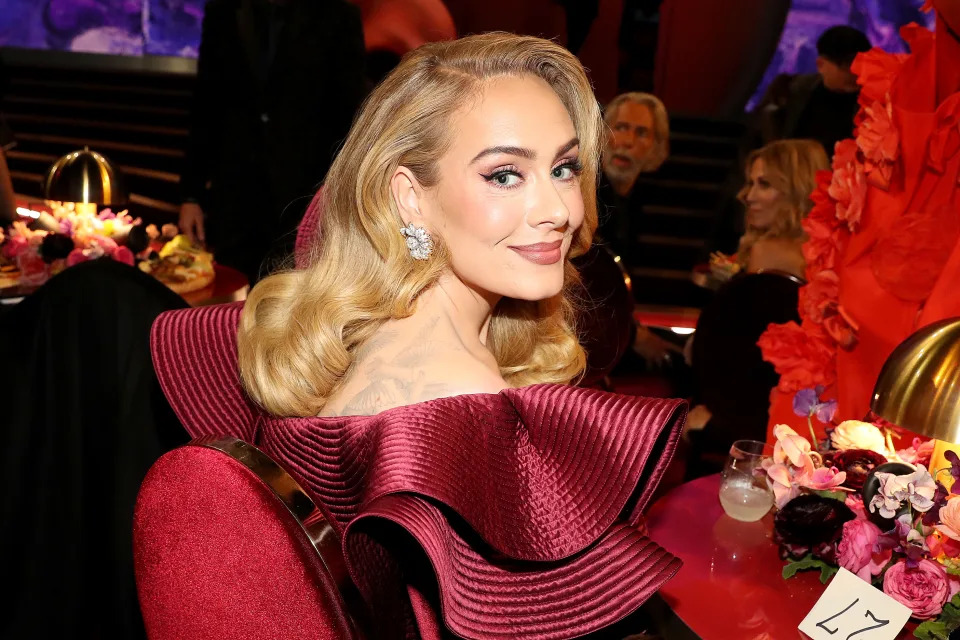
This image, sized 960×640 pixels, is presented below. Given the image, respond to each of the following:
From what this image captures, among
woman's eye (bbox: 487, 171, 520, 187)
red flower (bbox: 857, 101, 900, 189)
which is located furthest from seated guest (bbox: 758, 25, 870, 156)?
woman's eye (bbox: 487, 171, 520, 187)

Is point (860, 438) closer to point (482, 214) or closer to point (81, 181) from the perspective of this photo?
point (482, 214)

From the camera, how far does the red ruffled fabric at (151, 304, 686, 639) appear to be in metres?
1.09

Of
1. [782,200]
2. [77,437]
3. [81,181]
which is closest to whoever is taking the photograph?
[77,437]

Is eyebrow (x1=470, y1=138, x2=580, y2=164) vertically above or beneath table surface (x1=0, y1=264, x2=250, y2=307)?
above

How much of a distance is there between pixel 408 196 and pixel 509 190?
169 millimetres

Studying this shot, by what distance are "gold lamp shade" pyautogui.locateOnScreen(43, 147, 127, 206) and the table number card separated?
291cm

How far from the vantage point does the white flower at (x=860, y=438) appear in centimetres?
167

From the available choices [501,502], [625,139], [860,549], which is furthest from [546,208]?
[625,139]

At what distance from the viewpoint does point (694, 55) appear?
7906 millimetres

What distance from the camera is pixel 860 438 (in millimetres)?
1678

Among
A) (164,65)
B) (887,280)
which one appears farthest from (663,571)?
(164,65)

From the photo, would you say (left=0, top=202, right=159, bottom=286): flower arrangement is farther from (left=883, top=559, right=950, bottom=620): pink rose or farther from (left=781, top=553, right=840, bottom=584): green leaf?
(left=883, top=559, right=950, bottom=620): pink rose

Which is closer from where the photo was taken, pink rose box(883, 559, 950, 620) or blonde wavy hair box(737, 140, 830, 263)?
pink rose box(883, 559, 950, 620)

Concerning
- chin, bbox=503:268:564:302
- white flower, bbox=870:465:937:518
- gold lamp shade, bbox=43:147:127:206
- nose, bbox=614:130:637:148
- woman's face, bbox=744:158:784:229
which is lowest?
gold lamp shade, bbox=43:147:127:206
